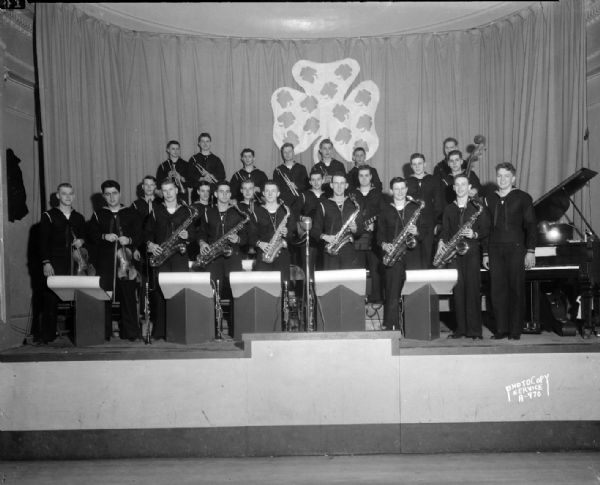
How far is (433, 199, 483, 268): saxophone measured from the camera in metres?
6.57

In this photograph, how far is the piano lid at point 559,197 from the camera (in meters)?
6.39

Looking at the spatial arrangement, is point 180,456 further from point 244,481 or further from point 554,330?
point 554,330

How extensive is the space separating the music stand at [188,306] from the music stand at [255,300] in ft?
0.96

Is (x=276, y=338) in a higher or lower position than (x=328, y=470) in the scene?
higher

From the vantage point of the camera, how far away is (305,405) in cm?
530

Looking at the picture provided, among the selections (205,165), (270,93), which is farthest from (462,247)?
(270,93)

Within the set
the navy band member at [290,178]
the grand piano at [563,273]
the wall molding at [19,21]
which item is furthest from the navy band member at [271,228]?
the wall molding at [19,21]

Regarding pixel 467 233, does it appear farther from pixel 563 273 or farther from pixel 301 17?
pixel 301 17

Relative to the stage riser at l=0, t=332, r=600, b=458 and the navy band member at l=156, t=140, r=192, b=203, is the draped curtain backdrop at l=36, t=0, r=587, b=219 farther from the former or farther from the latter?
the stage riser at l=0, t=332, r=600, b=458

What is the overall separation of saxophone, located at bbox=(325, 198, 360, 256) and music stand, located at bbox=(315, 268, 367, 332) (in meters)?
1.03

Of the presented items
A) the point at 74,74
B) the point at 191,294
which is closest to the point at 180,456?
the point at 191,294

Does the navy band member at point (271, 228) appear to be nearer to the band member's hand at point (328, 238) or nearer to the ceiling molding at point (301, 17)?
the band member's hand at point (328, 238)

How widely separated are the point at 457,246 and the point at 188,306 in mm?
2810

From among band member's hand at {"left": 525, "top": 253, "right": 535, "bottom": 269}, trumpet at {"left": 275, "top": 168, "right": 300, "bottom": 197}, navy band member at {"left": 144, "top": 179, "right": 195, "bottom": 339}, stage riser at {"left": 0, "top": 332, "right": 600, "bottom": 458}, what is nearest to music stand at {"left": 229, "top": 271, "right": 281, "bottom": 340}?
stage riser at {"left": 0, "top": 332, "right": 600, "bottom": 458}
